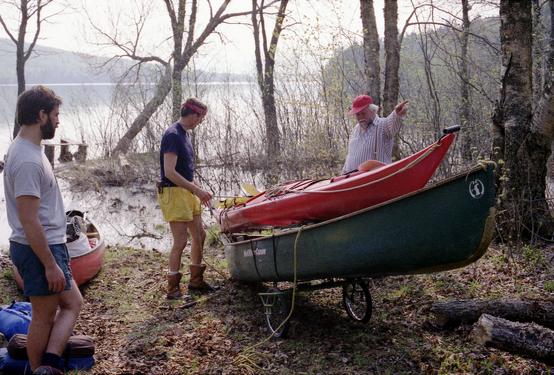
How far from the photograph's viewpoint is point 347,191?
4.38 meters

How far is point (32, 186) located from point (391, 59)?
691 centimetres

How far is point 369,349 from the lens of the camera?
443 cm

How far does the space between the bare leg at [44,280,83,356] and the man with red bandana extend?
69.9 inches

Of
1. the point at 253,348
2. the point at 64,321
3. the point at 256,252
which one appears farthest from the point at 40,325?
the point at 256,252

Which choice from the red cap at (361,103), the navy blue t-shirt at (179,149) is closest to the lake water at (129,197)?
the navy blue t-shirt at (179,149)

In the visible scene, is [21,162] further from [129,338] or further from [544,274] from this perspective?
[544,274]

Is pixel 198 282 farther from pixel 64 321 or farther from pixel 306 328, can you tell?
pixel 64 321

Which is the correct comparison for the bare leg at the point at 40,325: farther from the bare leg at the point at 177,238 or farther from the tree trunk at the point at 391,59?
the tree trunk at the point at 391,59

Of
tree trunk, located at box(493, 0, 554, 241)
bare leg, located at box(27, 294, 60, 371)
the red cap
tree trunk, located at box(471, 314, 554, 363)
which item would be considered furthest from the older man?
bare leg, located at box(27, 294, 60, 371)

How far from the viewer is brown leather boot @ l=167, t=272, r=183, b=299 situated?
19.3 feet

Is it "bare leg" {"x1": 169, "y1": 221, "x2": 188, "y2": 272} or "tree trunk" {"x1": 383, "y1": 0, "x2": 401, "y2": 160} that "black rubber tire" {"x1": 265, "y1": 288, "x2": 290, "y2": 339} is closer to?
"bare leg" {"x1": 169, "y1": 221, "x2": 188, "y2": 272}

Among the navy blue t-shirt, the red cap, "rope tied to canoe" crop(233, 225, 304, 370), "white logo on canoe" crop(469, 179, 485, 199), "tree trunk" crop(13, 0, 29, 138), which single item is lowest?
"rope tied to canoe" crop(233, 225, 304, 370)

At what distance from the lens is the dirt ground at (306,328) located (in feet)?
13.8

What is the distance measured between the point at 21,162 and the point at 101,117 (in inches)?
527
